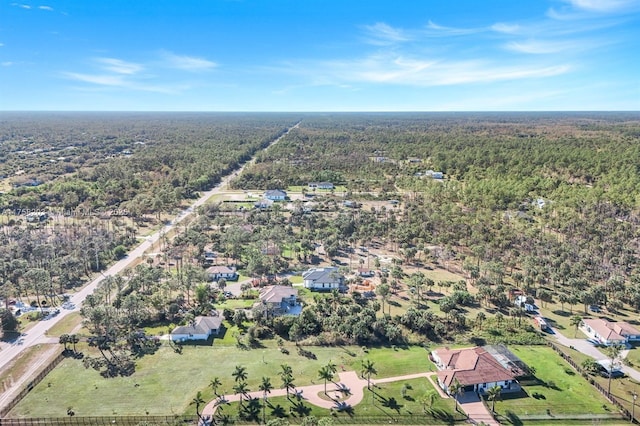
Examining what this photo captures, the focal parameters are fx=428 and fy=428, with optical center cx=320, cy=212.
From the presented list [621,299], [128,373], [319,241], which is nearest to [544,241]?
[621,299]

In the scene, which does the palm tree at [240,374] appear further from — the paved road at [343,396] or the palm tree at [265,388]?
the palm tree at [265,388]

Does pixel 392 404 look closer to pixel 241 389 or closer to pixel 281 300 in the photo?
pixel 241 389

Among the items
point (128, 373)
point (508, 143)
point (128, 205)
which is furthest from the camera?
point (508, 143)

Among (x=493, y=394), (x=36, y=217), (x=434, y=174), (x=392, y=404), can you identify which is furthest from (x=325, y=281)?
(x=434, y=174)

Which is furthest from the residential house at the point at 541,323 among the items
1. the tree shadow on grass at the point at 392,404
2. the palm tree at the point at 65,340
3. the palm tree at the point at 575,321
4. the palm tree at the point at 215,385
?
the palm tree at the point at 65,340

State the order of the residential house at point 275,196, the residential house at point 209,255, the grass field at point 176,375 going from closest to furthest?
1. the grass field at point 176,375
2. the residential house at point 209,255
3. the residential house at point 275,196

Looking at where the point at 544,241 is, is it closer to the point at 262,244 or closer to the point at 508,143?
the point at 262,244
